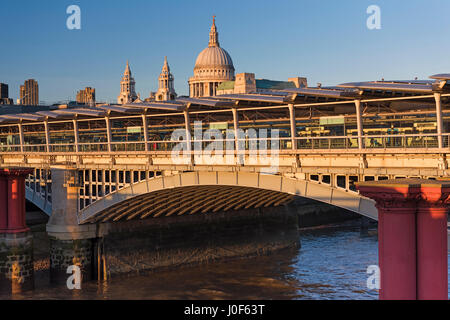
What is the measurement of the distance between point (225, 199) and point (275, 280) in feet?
19.1

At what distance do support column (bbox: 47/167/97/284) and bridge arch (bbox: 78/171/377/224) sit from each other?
75 centimetres

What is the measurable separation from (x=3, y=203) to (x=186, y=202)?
10.7 metres

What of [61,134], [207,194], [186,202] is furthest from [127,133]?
[61,134]

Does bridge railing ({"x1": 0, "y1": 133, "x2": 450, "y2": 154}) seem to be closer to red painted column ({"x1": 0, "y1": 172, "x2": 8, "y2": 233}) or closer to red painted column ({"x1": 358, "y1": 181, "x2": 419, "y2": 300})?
red painted column ({"x1": 0, "y1": 172, "x2": 8, "y2": 233})

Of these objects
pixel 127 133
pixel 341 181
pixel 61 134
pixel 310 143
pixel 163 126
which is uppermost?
pixel 163 126

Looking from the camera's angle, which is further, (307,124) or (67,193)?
(67,193)

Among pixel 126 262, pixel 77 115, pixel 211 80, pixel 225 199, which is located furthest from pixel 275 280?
pixel 211 80

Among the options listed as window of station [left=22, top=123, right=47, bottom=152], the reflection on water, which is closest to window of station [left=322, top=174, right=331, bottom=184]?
the reflection on water

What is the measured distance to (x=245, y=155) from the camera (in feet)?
105

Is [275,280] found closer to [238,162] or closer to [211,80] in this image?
[238,162]

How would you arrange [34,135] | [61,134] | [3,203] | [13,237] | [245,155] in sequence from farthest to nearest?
[34,135] < [61,134] < [13,237] < [3,203] < [245,155]

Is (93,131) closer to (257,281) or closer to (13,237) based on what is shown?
(13,237)

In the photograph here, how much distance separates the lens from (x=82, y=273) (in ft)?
136

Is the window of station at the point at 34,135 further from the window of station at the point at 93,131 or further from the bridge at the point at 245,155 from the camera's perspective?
the window of station at the point at 93,131
